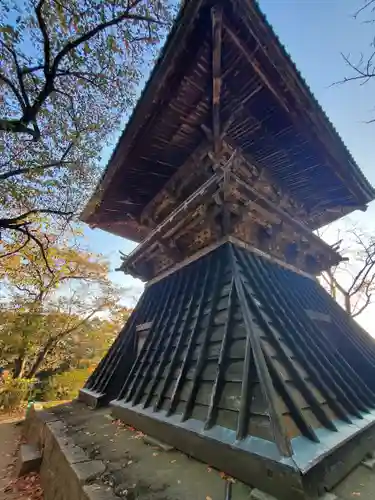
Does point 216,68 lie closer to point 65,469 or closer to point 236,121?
point 236,121

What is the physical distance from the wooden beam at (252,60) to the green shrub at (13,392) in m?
16.0

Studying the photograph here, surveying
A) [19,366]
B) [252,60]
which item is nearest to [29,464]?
[252,60]

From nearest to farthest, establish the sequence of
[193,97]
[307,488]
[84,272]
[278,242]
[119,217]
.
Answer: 1. [307,488]
2. [193,97]
3. [278,242]
4. [119,217]
5. [84,272]

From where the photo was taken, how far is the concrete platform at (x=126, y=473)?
205cm

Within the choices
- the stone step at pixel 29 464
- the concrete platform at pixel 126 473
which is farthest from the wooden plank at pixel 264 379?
the stone step at pixel 29 464

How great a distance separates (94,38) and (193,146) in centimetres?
333

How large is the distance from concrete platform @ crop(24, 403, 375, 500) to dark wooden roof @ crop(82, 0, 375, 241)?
5.28m

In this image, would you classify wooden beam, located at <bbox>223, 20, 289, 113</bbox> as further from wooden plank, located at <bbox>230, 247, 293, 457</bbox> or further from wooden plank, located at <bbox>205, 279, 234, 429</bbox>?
wooden plank, located at <bbox>205, 279, 234, 429</bbox>

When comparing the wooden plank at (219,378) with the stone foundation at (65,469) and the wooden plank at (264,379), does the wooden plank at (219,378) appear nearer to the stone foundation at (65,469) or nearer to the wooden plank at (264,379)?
the wooden plank at (264,379)

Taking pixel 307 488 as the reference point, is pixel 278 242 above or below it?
above

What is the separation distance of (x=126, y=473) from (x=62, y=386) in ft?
51.0

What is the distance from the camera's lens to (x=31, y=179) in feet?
21.1

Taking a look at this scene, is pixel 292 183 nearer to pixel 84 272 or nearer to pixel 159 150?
pixel 159 150

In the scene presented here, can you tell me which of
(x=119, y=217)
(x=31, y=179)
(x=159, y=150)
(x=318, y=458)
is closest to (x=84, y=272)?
(x=119, y=217)
